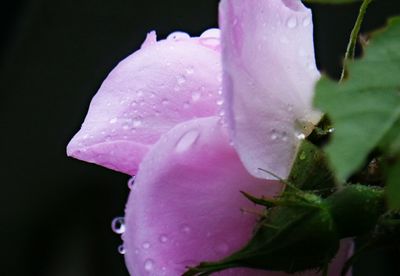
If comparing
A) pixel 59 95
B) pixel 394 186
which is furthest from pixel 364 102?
pixel 59 95

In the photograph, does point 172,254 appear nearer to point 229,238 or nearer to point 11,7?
point 229,238

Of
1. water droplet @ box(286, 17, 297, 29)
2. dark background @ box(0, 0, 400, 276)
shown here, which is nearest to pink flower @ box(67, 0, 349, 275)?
water droplet @ box(286, 17, 297, 29)

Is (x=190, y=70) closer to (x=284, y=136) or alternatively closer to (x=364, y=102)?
(x=284, y=136)

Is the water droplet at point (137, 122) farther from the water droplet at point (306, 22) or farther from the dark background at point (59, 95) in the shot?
the dark background at point (59, 95)

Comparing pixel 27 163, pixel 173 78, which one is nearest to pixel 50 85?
pixel 27 163

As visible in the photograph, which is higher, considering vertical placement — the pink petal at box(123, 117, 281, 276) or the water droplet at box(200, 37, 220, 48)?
the water droplet at box(200, 37, 220, 48)

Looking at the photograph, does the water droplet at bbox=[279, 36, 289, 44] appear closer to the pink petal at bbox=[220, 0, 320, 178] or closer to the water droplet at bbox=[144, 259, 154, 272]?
the pink petal at bbox=[220, 0, 320, 178]

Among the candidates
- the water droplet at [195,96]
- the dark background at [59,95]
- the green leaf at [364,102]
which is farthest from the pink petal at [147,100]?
the dark background at [59,95]
